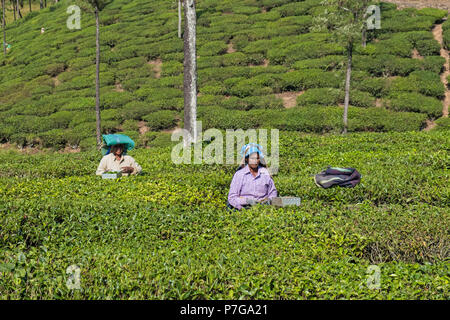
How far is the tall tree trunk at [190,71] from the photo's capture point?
12.1 meters

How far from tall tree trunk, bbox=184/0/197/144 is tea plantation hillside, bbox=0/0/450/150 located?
5.06 m

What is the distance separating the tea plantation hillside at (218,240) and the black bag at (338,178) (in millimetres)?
135

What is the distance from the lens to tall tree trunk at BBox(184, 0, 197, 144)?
12.1 meters

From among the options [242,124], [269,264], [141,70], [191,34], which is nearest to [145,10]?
[141,70]

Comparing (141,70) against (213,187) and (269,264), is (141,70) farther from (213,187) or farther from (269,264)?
(269,264)

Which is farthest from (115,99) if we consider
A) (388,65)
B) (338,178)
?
(338,178)

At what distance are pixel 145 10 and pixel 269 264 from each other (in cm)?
3663

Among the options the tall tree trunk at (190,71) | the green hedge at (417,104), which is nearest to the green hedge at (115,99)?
the tall tree trunk at (190,71)

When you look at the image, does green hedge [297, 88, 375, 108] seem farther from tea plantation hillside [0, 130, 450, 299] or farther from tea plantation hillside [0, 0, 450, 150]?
tea plantation hillside [0, 130, 450, 299]

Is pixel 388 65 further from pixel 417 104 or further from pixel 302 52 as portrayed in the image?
pixel 302 52

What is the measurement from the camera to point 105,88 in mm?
23531

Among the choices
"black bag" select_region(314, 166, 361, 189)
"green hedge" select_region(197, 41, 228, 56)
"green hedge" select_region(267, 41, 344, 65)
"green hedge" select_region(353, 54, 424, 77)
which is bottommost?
"black bag" select_region(314, 166, 361, 189)

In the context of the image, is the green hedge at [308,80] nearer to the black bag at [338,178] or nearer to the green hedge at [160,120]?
the green hedge at [160,120]

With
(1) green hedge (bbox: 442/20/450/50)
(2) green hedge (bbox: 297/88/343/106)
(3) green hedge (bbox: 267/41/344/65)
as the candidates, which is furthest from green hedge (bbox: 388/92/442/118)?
(1) green hedge (bbox: 442/20/450/50)
